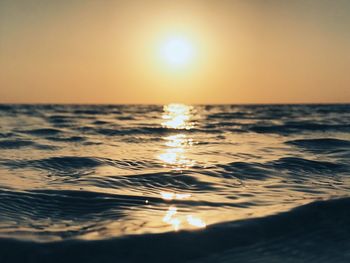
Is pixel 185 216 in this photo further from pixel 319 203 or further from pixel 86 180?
pixel 86 180

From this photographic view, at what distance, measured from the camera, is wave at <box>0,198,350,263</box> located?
317cm

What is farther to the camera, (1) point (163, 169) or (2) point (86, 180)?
(1) point (163, 169)

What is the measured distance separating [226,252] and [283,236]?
2.11 ft

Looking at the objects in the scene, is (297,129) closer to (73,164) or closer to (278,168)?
(278,168)

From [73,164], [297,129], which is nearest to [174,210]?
[73,164]

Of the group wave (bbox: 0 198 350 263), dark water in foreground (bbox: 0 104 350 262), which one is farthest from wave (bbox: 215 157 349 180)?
wave (bbox: 0 198 350 263)

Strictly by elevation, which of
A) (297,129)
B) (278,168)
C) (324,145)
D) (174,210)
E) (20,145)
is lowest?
(174,210)

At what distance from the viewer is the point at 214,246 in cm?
340

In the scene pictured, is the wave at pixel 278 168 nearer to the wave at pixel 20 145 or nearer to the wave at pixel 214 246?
the wave at pixel 214 246

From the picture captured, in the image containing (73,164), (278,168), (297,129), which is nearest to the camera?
(278,168)

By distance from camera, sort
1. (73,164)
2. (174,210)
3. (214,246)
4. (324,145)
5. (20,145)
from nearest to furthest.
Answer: (214,246) < (174,210) < (73,164) < (20,145) < (324,145)

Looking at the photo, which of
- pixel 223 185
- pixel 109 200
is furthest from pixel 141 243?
pixel 223 185

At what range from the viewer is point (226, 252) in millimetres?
3314

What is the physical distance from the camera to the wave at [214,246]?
10.4 feet
